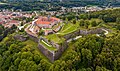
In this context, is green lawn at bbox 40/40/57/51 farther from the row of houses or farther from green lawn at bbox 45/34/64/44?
the row of houses

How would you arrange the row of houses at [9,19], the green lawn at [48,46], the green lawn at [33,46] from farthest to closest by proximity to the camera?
the row of houses at [9,19] → the green lawn at [33,46] → the green lawn at [48,46]

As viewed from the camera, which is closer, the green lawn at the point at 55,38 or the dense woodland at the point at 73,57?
the dense woodland at the point at 73,57

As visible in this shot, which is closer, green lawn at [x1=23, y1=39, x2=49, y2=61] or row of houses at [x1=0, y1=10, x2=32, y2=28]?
green lawn at [x1=23, y1=39, x2=49, y2=61]

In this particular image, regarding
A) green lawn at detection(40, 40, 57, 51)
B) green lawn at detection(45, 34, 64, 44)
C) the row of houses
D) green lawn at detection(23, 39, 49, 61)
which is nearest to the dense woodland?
green lawn at detection(23, 39, 49, 61)

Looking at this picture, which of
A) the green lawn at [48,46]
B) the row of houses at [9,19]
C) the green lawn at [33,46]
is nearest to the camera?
the green lawn at [48,46]

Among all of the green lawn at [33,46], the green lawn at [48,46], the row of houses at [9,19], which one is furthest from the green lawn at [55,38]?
the row of houses at [9,19]

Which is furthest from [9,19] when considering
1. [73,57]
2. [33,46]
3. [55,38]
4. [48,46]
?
[73,57]

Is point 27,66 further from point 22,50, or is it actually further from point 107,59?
point 107,59

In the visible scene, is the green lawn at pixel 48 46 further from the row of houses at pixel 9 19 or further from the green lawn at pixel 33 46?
the row of houses at pixel 9 19
